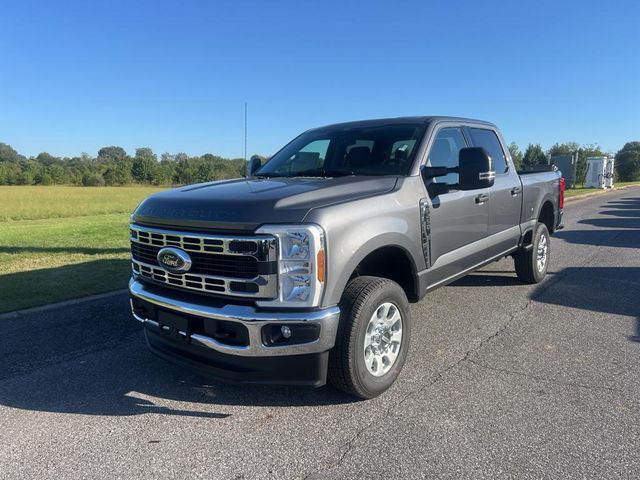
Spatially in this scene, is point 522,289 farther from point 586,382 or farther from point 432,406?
point 432,406

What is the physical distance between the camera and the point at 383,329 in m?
3.52

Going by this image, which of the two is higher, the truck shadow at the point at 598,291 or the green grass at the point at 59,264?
the green grass at the point at 59,264

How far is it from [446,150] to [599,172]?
134 ft

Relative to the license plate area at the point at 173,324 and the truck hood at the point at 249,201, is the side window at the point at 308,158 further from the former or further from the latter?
the license plate area at the point at 173,324

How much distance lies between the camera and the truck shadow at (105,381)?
135 inches

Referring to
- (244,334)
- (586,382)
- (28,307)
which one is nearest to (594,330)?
(586,382)

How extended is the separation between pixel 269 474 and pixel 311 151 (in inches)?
123

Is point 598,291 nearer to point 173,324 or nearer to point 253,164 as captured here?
point 253,164

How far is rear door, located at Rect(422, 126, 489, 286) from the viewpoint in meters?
4.12

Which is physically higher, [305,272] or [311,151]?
[311,151]

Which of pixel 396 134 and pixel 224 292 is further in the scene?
pixel 396 134

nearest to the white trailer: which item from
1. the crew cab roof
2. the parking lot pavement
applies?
the parking lot pavement

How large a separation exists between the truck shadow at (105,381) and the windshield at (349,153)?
1926 millimetres

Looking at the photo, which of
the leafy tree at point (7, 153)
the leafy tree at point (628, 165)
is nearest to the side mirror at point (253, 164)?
the leafy tree at point (628, 165)
